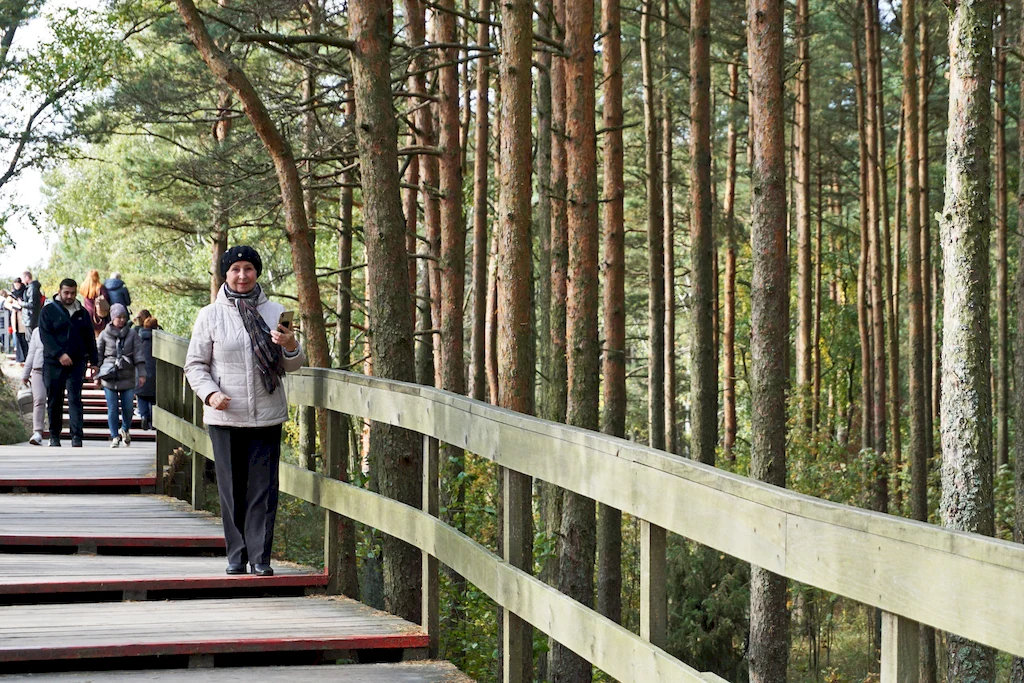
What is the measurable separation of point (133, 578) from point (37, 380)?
7.05 m

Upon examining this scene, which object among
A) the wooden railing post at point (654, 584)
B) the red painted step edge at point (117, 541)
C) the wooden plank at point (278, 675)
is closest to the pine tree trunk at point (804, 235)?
the red painted step edge at point (117, 541)

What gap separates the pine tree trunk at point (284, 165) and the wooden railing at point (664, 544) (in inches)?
284

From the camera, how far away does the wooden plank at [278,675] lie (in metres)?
4.82

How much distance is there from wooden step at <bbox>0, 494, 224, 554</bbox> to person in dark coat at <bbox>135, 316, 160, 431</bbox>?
4.06 metres

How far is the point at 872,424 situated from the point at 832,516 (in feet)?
102

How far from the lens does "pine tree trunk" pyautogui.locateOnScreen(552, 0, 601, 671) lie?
13688mm

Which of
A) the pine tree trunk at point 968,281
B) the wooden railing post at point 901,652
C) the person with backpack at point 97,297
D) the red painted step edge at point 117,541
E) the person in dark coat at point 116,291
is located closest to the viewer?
the wooden railing post at point 901,652

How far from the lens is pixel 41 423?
44.4ft

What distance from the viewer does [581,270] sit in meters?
14.1

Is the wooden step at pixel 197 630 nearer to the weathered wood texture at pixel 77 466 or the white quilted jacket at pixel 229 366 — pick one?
the white quilted jacket at pixel 229 366

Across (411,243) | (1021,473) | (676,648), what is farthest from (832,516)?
(411,243)

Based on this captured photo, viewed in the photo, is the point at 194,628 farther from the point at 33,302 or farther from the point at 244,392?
the point at 33,302

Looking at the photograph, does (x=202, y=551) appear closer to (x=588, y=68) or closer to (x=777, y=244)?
(x=777, y=244)

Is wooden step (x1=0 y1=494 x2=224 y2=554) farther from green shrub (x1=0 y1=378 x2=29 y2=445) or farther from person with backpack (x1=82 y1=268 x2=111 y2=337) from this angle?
person with backpack (x1=82 y1=268 x2=111 y2=337)
